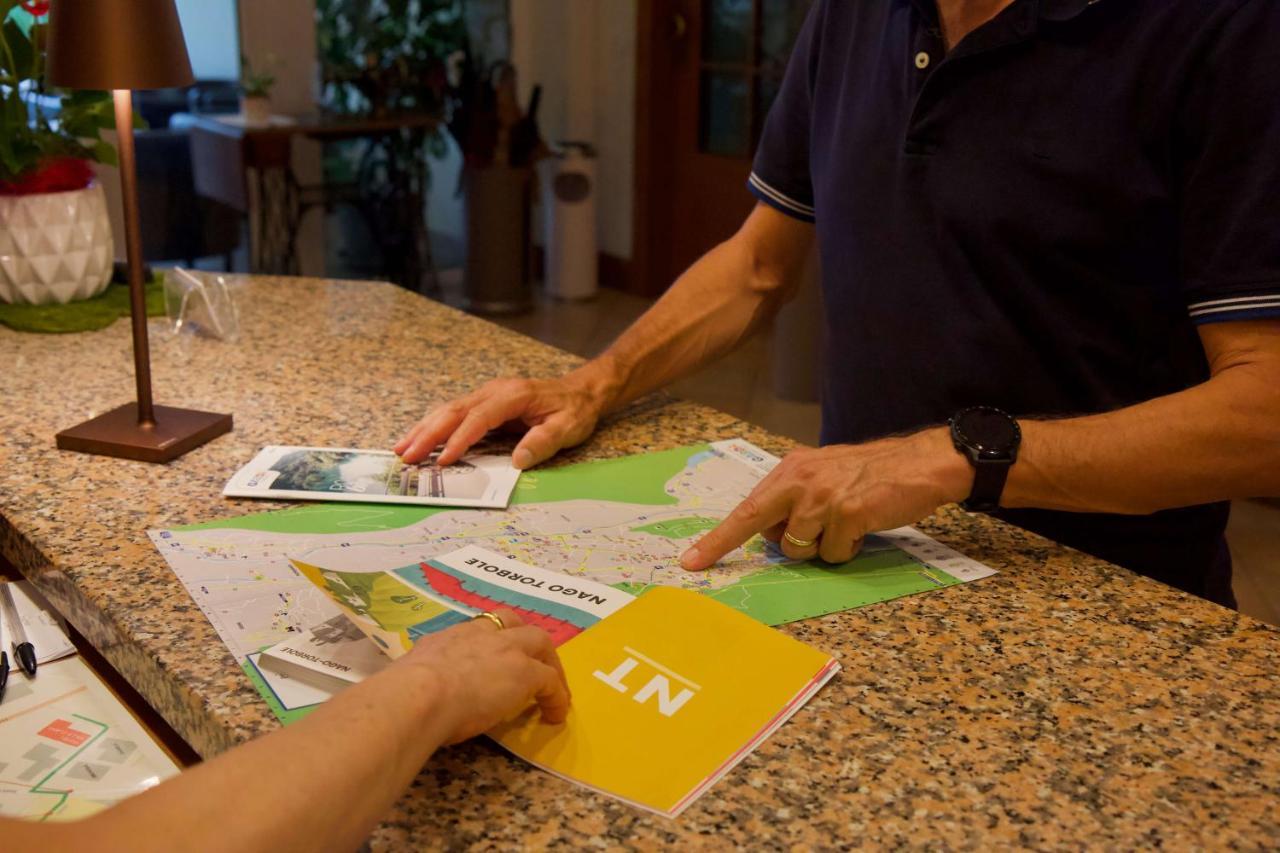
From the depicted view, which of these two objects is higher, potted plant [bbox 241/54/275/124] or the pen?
potted plant [bbox 241/54/275/124]

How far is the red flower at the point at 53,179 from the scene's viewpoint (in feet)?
5.50

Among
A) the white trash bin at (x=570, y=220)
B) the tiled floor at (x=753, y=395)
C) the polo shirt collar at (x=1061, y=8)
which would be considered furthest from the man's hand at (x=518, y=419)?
the white trash bin at (x=570, y=220)

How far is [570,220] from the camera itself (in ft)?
17.6

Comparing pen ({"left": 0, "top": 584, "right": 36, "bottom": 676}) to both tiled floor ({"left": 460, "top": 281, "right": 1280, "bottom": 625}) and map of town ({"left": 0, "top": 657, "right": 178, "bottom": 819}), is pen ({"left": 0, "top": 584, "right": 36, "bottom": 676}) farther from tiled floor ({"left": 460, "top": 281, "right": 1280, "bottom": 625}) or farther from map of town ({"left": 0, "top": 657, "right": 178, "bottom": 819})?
tiled floor ({"left": 460, "top": 281, "right": 1280, "bottom": 625})

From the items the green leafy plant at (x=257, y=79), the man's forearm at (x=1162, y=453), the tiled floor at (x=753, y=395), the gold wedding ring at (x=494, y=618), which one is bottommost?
the tiled floor at (x=753, y=395)

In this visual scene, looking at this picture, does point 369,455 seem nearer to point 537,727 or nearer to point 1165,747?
point 537,727

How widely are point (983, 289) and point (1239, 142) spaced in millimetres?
293

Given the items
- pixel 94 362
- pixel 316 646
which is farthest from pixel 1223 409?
pixel 94 362

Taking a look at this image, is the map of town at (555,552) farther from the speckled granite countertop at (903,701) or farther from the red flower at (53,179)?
the red flower at (53,179)

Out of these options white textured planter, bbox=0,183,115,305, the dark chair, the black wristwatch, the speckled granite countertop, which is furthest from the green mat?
the dark chair

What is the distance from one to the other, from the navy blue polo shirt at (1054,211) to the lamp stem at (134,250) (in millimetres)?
785

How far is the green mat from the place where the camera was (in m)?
1.70

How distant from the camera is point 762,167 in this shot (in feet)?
Result: 5.28

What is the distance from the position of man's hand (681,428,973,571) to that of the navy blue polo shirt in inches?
10.2
